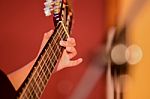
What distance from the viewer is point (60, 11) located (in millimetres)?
806

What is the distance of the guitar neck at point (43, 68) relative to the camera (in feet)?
Answer: 2.13

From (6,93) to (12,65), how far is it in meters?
0.19

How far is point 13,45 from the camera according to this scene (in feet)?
2.83

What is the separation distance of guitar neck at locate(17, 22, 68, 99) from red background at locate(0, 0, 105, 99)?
9 cm

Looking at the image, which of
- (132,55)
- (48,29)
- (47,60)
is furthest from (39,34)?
(132,55)

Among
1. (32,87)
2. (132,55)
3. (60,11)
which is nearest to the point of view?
(132,55)

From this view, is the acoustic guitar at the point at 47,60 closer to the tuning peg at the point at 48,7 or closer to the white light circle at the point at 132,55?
the tuning peg at the point at 48,7

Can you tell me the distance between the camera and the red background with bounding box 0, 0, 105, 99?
0.86m

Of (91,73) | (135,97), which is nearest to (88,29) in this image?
(135,97)

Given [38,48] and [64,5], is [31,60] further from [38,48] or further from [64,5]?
[64,5]

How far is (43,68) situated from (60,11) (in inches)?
8.1

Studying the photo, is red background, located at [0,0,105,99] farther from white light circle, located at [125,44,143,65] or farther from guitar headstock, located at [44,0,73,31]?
white light circle, located at [125,44,143,65]

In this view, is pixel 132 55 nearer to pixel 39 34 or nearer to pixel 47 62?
pixel 47 62

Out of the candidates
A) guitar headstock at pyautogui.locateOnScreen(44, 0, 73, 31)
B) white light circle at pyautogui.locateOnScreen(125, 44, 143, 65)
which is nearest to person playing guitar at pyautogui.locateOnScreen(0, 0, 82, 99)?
guitar headstock at pyautogui.locateOnScreen(44, 0, 73, 31)
